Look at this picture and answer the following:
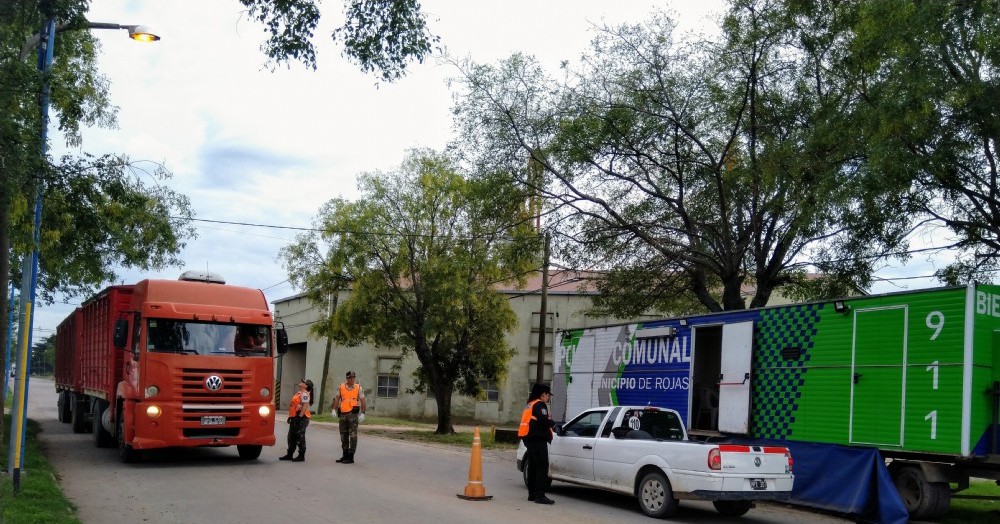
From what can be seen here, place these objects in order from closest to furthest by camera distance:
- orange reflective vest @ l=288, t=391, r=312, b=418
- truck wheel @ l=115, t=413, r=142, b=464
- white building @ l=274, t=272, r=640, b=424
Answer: truck wheel @ l=115, t=413, r=142, b=464 → orange reflective vest @ l=288, t=391, r=312, b=418 → white building @ l=274, t=272, r=640, b=424

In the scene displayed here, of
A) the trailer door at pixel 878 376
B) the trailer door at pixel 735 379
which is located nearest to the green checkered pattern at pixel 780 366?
the trailer door at pixel 735 379

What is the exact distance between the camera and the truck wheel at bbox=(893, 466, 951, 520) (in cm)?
1196

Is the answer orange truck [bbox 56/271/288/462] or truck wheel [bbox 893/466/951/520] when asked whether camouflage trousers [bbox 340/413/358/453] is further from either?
truck wheel [bbox 893/466/951/520]

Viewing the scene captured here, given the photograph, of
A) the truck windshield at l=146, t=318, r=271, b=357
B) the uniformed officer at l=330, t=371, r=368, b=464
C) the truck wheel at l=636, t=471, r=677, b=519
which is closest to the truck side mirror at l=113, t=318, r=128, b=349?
the truck windshield at l=146, t=318, r=271, b=357

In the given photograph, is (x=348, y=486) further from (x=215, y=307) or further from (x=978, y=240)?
(x=978, y=240)

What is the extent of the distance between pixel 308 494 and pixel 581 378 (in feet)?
27.8

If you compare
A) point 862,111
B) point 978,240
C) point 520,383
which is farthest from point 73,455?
point 520,383

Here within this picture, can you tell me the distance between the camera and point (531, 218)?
2070 cm

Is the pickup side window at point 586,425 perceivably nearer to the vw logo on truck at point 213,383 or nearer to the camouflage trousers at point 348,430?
the camouflage trousers at point 348,430

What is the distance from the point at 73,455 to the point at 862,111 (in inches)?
619

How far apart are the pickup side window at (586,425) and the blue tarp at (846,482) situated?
119 inches

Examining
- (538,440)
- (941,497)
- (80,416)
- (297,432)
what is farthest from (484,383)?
(941,497)

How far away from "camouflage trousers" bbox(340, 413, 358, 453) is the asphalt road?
44 centimetres

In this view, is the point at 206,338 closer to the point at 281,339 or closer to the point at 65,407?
the point at 281,339
